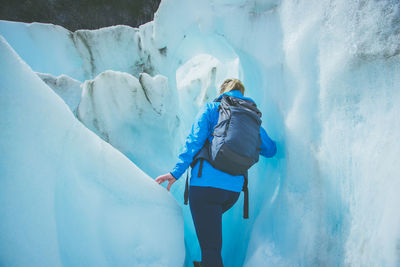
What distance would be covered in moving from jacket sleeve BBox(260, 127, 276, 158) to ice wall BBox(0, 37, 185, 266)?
2.32ft

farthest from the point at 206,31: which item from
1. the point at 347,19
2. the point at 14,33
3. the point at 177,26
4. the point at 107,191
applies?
the point at 14,33

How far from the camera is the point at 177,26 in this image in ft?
8.41

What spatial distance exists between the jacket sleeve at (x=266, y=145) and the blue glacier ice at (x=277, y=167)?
66mm

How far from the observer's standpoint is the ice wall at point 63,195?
784 mm

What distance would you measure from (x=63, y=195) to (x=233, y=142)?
809 millimetres

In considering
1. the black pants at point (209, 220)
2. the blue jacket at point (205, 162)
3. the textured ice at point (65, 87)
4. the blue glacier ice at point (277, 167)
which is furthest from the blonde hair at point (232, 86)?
the textured ice at point (65, 87)

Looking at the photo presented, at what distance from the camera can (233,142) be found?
3.26 feet

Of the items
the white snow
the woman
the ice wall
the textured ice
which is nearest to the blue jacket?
the woman

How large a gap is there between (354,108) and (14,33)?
619 cm

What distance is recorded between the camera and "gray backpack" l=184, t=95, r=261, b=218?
99 centimetres

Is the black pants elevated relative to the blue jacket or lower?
lower

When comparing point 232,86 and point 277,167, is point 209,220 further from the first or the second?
point 232,86

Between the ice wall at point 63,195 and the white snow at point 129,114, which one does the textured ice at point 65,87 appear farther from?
the ice wall at point 63,195

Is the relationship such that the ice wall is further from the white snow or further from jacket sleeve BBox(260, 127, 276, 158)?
the white snow
